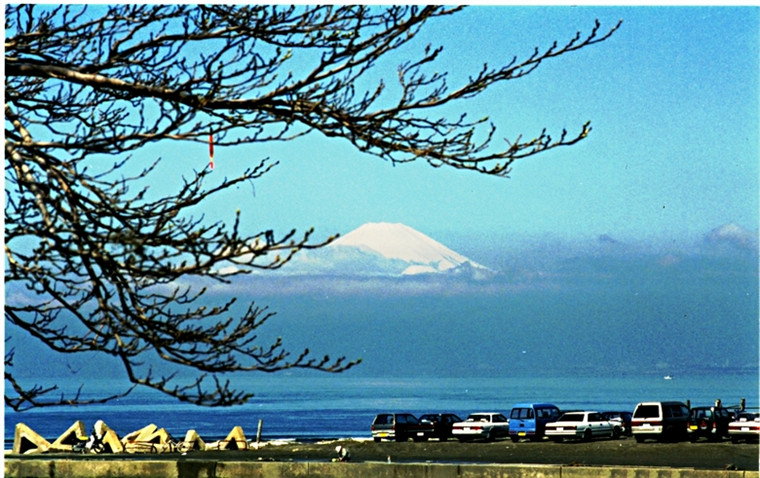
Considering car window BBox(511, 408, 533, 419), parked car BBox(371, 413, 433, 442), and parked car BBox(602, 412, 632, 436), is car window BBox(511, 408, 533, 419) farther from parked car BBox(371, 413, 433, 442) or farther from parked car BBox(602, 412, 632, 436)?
→ parked car BBox(371, 413, 433, 442)

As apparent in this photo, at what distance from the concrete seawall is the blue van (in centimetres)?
1558

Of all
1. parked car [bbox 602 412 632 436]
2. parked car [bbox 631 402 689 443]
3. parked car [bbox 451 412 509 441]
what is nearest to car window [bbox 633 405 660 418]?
parked car [bbox 631 402 689 443]

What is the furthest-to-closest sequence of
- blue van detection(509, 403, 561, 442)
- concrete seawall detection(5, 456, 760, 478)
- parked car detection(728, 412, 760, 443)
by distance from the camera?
blue van detection(509, 403, 561, 442)
parked car detection(728, 412, 760, 443)
concrete seawall detection(5, 456, 760, 478)

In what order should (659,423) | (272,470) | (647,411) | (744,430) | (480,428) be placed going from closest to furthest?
(272,470)
(744,430)
(659,423)
(647,411)
(480,428)

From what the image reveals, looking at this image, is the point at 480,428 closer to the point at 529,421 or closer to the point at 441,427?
the point at 529,421

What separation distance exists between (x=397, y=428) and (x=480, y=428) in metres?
2.82

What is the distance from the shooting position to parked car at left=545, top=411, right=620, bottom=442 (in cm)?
3044

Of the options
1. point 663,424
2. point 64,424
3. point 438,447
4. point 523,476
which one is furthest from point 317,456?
point 64,424

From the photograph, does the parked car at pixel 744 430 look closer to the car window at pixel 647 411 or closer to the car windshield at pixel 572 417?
the car window at pixel 647 411

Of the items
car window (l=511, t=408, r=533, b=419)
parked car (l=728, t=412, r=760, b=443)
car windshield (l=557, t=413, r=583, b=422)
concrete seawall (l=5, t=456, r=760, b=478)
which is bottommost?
concrete seawall (l=5, t=456, r=760, b=478)

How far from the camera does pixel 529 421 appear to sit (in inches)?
1231

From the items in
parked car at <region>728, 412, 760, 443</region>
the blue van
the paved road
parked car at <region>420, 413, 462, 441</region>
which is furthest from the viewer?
parked car at <region>420, 413, 462, 441</region>

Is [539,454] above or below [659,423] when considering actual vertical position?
below

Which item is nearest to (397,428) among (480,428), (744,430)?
(480,428)
